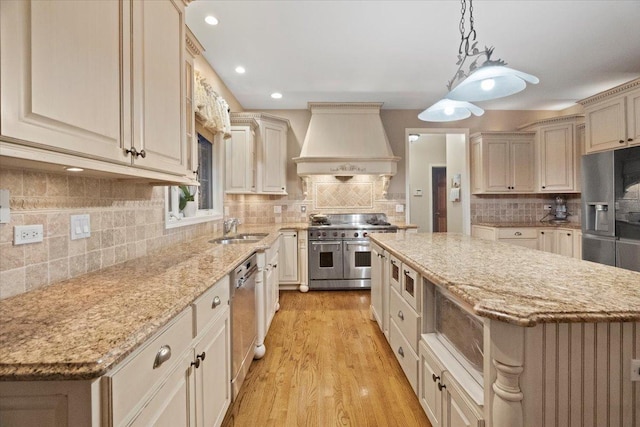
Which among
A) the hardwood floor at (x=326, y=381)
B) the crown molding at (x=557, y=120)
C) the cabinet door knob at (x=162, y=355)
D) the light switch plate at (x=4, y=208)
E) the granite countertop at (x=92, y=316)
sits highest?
the crown molding at (x=557, y=120)

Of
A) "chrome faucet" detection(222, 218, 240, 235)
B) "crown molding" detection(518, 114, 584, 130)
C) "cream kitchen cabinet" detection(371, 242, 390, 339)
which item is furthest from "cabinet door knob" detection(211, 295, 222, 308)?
"crown molding" detection(518, 114, 584, 130)

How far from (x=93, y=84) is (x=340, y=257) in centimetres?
341

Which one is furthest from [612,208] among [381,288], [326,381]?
[326,381]

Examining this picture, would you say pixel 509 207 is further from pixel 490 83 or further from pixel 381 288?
pixel 490 83

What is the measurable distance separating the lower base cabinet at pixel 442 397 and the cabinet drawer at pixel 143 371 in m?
1.07

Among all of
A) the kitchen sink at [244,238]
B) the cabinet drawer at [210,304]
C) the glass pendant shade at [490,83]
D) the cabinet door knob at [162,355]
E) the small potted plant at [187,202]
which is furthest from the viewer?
the kitchen sink at [244,238]

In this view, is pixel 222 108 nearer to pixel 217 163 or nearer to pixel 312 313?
pixel 217 163

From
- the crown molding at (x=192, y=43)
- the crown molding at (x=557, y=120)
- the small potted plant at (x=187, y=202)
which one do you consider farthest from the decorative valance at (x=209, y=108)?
the crown molding at (x=557, y=120)

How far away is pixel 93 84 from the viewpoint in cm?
100

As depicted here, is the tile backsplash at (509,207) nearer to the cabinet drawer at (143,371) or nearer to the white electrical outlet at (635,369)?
the white electrical outlet at (635,369)

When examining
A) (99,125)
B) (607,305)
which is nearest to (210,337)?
(99,125)

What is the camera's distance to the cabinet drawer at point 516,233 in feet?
13.8

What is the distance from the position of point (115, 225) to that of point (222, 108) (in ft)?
6.17

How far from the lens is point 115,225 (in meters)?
1.61
